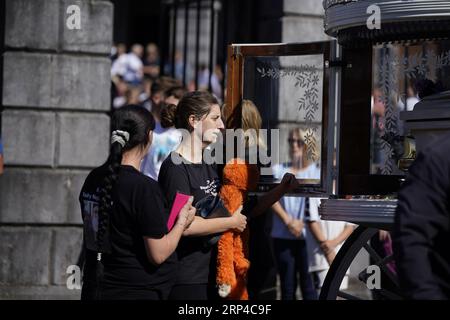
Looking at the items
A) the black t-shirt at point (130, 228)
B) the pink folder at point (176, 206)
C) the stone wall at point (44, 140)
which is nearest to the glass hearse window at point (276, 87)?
the pink folder at point (176, 206)

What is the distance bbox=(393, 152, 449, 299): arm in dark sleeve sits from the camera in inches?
148

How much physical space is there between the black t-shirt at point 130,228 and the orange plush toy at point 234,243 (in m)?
0.70

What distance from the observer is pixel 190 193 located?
5.98 meters

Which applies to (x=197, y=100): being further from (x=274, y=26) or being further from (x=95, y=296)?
(x=274, y=26)

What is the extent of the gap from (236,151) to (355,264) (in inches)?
119

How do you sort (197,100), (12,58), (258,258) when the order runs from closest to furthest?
(197,100)
(12,58)
(258,258)

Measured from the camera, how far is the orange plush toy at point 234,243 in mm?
6082

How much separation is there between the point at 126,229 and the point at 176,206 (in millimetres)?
443

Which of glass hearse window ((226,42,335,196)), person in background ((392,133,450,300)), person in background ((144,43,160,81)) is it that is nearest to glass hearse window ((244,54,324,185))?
glass hearse window ((226,42,335,196))

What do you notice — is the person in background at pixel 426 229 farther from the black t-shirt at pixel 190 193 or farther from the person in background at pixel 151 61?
the person in background at pixel 151 61

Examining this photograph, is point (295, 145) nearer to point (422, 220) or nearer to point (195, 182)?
point (195, 182)

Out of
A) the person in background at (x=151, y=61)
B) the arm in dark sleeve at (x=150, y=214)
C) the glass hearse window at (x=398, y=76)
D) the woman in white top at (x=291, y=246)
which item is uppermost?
the person in background at (x=151, y=61)

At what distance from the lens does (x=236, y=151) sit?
6.46 metres

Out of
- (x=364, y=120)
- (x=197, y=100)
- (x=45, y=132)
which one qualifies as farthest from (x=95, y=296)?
(x=45, y=132)
